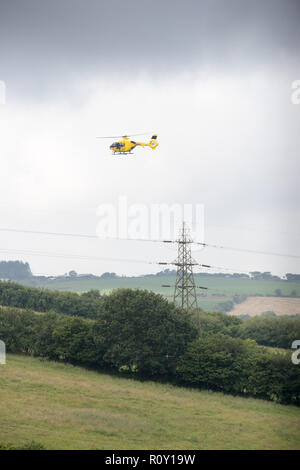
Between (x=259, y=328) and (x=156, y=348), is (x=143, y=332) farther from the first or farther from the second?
(x=259, y=328)

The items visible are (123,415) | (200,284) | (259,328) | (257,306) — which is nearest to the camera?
(123,415)

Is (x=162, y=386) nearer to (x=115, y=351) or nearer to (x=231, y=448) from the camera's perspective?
(x=115, y=351)

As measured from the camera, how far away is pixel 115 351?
164 feet

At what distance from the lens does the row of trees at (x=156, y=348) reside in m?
46.4

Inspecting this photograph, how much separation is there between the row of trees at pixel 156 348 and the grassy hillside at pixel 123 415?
2.19m

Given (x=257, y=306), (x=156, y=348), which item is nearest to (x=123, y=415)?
(x=156, y=348)

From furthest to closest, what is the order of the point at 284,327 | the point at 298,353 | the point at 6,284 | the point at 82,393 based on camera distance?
1. the point at 6,284
2. the point at 284,327
3. the point at 298,353
4. the point at 82,393

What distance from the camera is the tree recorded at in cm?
4962

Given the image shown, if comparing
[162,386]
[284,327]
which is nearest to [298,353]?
[162,386]

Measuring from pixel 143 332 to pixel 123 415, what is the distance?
54.9 feet

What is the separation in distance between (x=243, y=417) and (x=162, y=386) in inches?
447

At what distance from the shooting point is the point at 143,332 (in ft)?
169

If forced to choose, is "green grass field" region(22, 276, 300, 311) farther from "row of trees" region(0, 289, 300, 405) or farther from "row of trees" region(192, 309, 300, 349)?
"row of trees" region(0, 289, 300, 405)

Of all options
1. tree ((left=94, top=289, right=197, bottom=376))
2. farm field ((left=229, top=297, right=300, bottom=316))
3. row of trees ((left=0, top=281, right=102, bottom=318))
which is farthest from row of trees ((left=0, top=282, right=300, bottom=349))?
farm field ((left=229, top=297, right=300, bottom=316))
